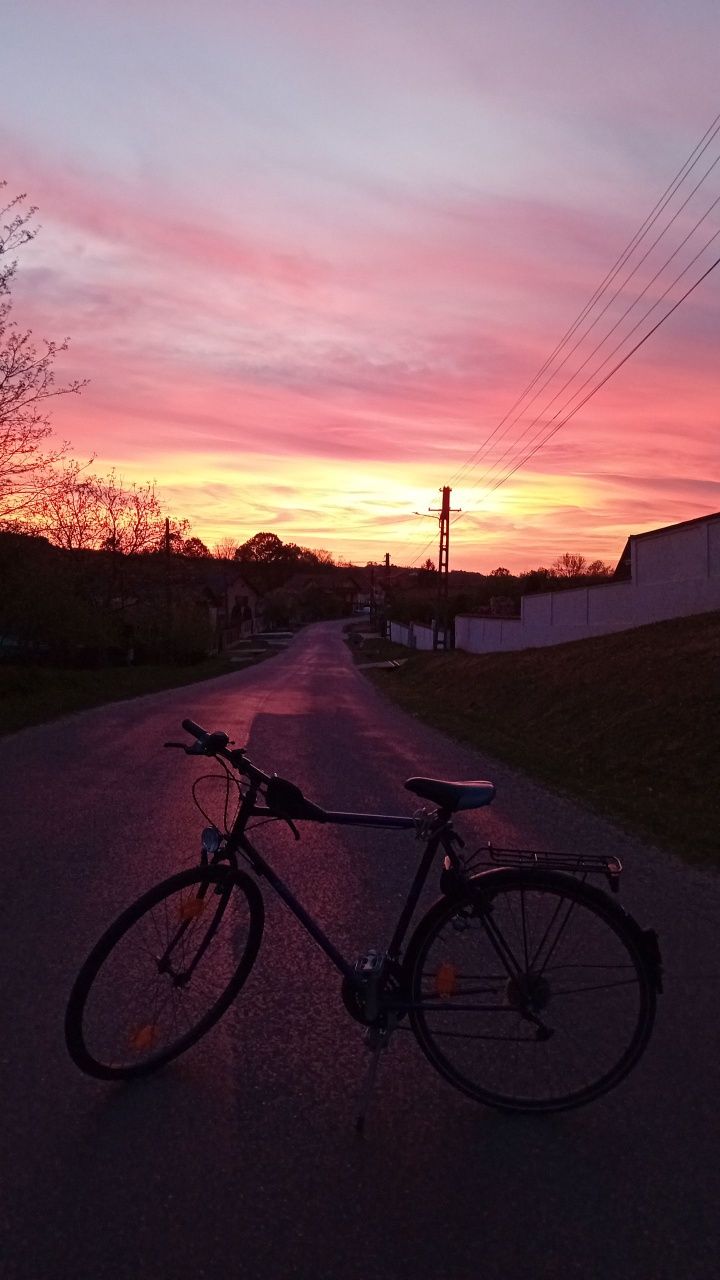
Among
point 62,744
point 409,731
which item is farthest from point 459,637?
point 62,744

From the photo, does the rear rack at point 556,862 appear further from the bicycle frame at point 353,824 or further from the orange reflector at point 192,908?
the orange reflector at point 192,908

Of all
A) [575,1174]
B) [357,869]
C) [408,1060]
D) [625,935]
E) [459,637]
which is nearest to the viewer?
[575,1174]

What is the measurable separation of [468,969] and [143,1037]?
1.30 m

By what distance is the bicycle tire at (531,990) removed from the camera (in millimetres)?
3482

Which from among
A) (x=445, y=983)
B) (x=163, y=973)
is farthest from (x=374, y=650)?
(x=445, y=983)

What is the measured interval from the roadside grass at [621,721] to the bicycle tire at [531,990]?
178 inches

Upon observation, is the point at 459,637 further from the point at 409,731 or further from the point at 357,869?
the point at 357,869

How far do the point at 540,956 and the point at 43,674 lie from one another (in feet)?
89.1

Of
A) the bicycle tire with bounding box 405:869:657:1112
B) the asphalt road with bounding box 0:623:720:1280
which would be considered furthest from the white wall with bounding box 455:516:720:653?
the bicycle tire with bounding box 405:869:657:1112

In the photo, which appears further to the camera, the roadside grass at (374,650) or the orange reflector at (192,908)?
the roadside grass at (374,650)

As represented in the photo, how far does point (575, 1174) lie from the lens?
3117mm

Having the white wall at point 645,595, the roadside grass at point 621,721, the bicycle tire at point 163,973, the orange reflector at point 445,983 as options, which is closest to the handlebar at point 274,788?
the bicycle tire at point 163,973

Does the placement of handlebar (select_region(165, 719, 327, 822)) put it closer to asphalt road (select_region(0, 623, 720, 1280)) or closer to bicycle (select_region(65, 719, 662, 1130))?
bicycle (select_region(65, 719, 662, 1130))

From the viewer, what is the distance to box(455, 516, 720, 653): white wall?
25156 millimetres
